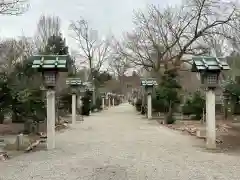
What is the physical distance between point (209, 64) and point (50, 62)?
16.2 ft

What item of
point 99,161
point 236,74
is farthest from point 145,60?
point 99,161

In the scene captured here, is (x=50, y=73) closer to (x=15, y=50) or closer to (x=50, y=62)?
(x=50, y=62)

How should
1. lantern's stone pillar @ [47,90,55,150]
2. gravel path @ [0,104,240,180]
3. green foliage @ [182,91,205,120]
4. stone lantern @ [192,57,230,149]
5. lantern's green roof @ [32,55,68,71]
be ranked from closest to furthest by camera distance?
1. gravel path @ [0,104,240,180]
2. lantern's green roof @ [32,55,68,71]
3. lantern's stone pillar @ [47,90,55,150]
4. stone lantern @ [192,57,230,149]
5. green foliage @ [182,91,205,120]

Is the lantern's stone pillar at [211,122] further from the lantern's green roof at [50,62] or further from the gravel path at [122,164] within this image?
the lantern's green roof at [50,62]

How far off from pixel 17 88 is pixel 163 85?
14.0 meters

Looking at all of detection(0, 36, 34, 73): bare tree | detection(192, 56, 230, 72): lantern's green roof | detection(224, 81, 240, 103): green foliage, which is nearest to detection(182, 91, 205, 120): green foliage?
detection(224, 81, 240, 103): green foliage

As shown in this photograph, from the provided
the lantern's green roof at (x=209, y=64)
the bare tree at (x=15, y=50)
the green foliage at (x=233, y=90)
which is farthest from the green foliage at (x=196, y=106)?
the lantern's green roof at (x=209, y=64)

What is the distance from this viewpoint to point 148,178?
26.3ft

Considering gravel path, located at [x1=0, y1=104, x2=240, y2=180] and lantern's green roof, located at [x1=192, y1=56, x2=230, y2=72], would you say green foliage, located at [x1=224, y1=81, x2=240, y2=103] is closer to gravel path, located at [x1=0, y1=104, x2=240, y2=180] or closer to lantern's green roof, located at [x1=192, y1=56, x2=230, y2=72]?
lantern's green roof, located at [x1=192, y1=56, x2=230, y2=72]

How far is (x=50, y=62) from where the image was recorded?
12664 mm

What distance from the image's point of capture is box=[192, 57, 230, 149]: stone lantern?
12766 mm

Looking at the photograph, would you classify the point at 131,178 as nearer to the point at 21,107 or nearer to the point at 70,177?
the point at 70,177

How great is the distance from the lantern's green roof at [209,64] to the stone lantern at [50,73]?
4.13m

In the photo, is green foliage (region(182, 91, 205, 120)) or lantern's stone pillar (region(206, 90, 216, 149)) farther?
green foliage (region(182, 91, 205, 120))
